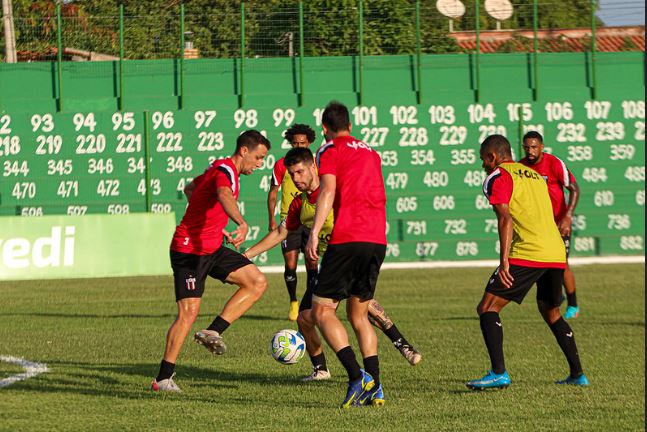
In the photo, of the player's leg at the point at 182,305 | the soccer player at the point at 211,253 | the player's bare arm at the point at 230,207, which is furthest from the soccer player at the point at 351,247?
the player's leg at the point at 182,305

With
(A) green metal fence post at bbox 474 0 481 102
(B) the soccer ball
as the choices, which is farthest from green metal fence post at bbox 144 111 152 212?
(B) the soccer ball

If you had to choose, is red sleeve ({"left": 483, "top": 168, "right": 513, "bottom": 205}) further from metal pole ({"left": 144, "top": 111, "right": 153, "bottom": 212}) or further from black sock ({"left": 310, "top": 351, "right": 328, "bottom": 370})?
metal pole ({"left": 144, "top": 111, "right": 153, "bottom": 212})

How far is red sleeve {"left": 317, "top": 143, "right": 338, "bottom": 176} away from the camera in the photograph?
852cm

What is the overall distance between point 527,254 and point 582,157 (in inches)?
Answer: 712

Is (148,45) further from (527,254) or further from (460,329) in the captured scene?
(527,254)

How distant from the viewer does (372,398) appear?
8.73m

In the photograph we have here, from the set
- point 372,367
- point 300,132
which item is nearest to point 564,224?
point 300,132

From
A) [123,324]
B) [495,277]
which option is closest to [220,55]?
[123,324]

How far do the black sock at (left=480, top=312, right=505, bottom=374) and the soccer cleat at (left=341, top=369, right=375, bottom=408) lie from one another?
1193mm

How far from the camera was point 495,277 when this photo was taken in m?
9.59

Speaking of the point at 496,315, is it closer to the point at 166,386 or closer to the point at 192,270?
the point at 192,270

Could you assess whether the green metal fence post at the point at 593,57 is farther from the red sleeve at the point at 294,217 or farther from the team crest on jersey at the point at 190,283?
the team crest on jersey at the point at 190,283

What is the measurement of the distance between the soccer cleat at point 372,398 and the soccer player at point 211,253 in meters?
1.38

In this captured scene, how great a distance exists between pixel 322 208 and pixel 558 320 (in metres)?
2.54
